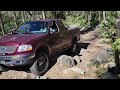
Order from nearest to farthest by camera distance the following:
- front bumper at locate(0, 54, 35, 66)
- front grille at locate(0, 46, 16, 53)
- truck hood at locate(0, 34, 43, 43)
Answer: front bumper at locate(0, 54, 35, 66), front grille at locate(0, 46, 16, 53), truck hood at locate(0, 34, 43, 43)

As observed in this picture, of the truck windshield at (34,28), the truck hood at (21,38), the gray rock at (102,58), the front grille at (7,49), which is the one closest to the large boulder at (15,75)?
the front grille at (7,49)

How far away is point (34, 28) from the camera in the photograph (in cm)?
811

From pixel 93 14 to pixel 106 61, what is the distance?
1913 centimetres

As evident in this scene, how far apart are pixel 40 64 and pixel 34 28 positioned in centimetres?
152

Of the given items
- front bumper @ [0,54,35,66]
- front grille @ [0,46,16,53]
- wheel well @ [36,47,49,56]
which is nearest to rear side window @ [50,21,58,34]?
wheel well @ [36,47,49,56]

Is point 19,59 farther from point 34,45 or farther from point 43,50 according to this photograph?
point 43,50

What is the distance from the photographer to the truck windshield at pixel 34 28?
8019 millimetres

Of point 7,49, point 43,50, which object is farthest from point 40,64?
point 7,49

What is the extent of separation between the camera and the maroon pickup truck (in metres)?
6.80

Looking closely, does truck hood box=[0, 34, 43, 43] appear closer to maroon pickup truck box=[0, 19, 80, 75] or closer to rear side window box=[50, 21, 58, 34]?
maroon pickup truck box=[0, 19, 80, 75]
